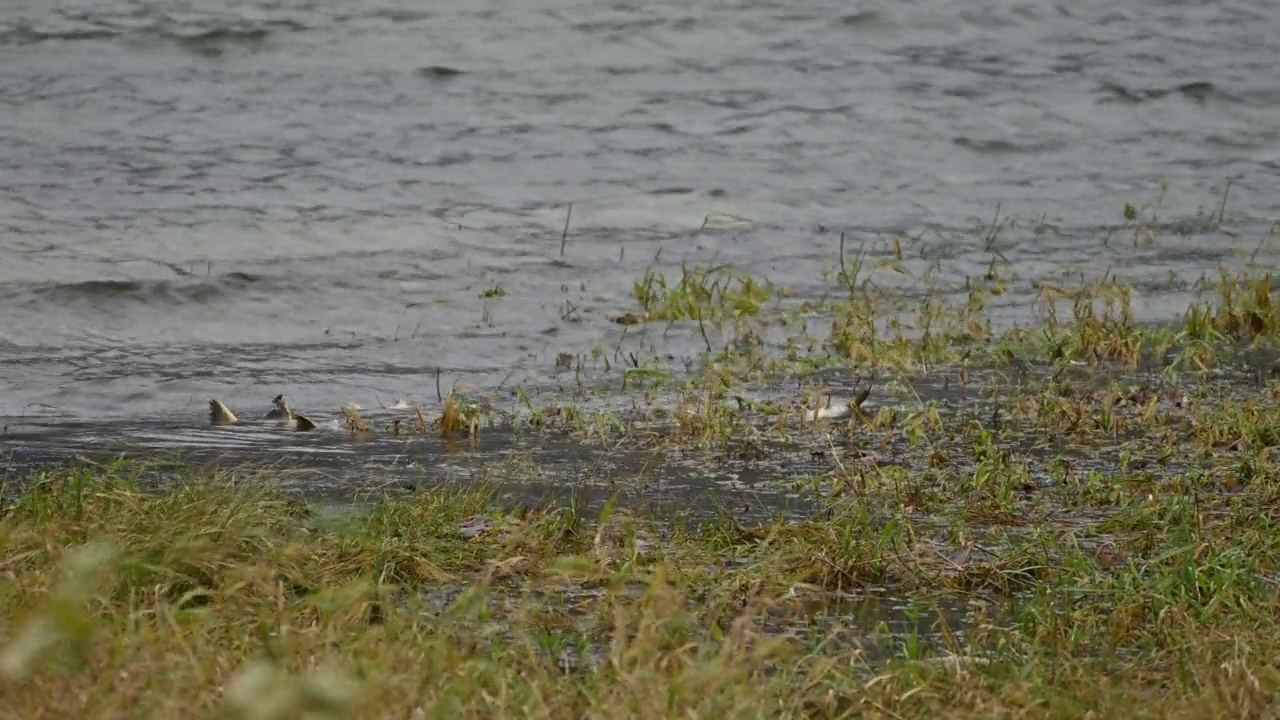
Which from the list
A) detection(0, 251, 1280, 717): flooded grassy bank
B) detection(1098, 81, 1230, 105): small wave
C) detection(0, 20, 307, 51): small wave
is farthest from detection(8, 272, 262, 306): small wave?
detection(1098, 81, 1230, 105): small wave

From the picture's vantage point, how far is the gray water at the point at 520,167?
9000 mm

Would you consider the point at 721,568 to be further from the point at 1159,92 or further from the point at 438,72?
the point at 1159,92

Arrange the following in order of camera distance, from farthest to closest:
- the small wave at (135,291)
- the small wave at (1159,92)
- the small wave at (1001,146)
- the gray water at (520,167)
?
the small wave at (1159,92) → the small wave at (1001,146) → the small wave at (135,291) → the gray water at (520,167)

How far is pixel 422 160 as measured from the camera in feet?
40.7

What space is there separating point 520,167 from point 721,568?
26.2 ft

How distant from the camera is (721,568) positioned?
4637 mm

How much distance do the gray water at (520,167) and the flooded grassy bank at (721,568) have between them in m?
1.83

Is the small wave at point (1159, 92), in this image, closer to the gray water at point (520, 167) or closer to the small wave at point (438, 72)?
the gray water at point (520, 167)

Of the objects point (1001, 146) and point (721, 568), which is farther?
point (1001, 146)

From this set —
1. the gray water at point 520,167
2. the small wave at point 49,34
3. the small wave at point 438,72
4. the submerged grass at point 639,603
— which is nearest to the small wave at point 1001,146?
the gray water at point 520,167

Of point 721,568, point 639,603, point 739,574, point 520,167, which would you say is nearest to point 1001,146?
point 520,167

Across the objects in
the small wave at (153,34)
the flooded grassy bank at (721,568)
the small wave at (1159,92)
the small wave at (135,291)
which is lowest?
the small wave at (135,291)

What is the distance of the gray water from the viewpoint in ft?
29.5

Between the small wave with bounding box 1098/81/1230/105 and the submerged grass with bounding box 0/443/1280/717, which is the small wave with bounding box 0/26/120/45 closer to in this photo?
the small wave with bounding box 1098/81/1230/105
